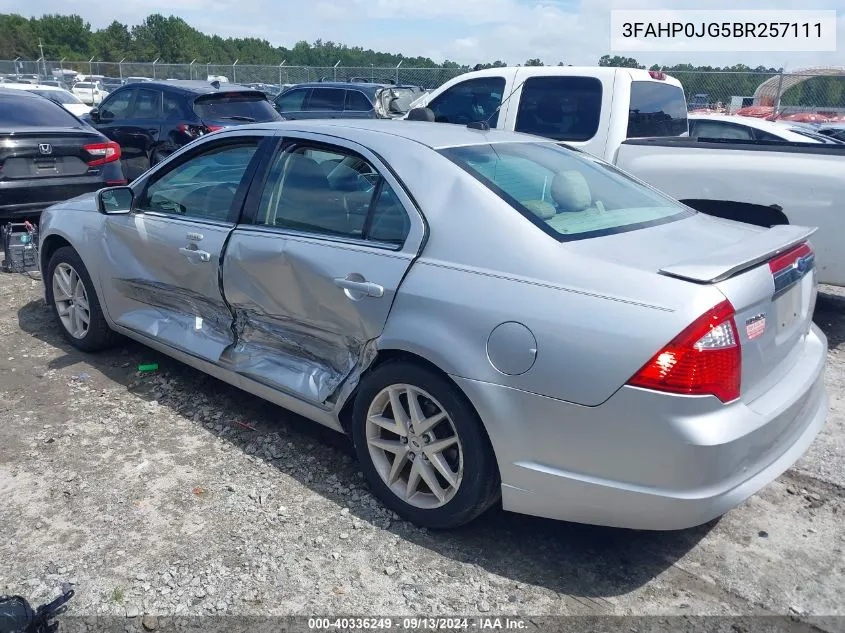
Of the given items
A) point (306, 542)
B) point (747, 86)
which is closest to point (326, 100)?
point (747, 86)

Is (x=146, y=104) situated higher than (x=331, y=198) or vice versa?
(x=146, y=104)

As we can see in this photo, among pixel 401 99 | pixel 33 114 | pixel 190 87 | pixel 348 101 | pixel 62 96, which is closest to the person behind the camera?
pixel 33 114

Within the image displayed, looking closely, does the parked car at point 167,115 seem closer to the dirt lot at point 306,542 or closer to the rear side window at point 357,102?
the rear side window at point 357,102

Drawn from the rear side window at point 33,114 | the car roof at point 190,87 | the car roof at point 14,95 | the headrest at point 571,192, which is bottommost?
the headrest at point 571,192

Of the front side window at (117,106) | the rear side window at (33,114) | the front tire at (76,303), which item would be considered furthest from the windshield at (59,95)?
the front tire at (76,303)

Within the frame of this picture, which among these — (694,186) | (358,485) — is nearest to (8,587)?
(358,485)

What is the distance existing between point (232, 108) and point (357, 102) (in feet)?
11.6

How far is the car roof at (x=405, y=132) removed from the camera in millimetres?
3461

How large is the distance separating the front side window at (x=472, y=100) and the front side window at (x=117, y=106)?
5.64m

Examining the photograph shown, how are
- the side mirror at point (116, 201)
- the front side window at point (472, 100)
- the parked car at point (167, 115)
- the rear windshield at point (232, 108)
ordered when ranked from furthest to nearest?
the rear windshield at point (232, 108) < the parked car at point (167, 115) < the front side window at point (472, 100) < the side mirror at point (116, 201)

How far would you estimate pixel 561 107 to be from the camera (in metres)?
6.61

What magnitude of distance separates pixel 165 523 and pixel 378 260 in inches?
57.1

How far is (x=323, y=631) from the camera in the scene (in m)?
2.61

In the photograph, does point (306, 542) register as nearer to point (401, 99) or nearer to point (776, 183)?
point (776, 183)
